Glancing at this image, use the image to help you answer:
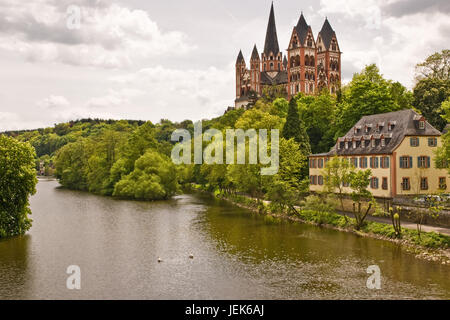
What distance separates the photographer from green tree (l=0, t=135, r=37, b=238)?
133ft

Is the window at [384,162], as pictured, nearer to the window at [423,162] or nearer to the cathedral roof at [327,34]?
the window at [423,162]

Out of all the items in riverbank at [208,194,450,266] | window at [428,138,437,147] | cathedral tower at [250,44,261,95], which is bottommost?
riverbank at [208,194,450,266]

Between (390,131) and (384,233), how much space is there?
49.1ft

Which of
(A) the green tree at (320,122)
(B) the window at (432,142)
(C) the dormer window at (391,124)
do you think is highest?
(A) the green tree at (320,122)

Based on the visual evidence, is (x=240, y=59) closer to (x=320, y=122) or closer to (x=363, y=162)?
(x=320, y=122)

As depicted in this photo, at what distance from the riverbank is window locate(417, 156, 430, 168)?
33.4 feet

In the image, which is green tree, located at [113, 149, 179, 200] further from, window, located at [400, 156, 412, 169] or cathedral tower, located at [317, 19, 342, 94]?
cathedral tower, located at [317, 19, 342, 94]

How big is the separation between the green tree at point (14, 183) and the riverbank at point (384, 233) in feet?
83.1

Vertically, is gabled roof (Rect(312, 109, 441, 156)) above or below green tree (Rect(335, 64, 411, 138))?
below

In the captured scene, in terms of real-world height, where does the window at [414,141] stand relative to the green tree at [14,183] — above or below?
above

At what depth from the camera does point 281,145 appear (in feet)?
188

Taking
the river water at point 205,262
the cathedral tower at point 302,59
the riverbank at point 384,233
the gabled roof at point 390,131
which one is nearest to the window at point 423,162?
the gabled roof at point 390,131

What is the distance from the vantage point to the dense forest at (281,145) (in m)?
58.9

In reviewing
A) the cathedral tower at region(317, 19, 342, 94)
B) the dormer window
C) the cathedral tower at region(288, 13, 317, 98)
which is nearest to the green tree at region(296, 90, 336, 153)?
the dormer window
